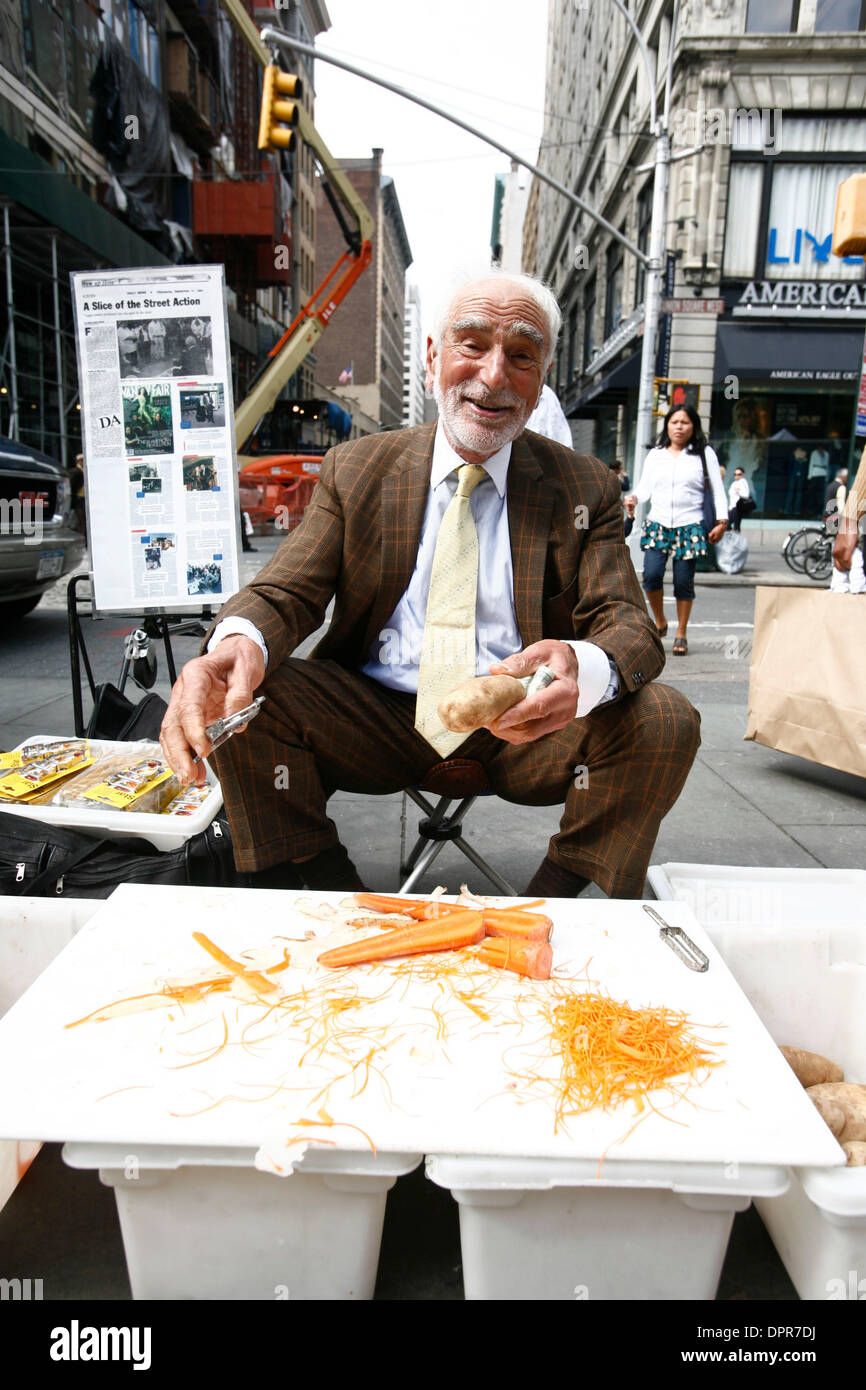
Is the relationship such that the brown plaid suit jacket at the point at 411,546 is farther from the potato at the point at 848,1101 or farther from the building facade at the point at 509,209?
the building facade at the point at 509,209

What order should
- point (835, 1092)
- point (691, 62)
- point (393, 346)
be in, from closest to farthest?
1. point (835, 1092)
2. point (691, 62)
3. point (393, 346)

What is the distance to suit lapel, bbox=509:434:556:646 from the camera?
243 cm

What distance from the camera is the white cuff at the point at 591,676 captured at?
198cm

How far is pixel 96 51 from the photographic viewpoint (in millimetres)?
15398

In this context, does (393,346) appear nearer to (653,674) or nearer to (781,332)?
(781,332)

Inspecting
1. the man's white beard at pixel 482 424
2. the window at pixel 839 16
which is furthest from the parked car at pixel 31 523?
the window at pixel 839 16

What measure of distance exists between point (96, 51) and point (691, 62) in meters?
11.1

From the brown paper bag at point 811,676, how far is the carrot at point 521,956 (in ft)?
8.66

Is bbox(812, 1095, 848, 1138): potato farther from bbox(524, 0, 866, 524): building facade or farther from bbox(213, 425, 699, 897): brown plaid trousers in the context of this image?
bbox(524, 0, 866, 524): building facade

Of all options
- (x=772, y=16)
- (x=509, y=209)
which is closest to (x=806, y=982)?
(x=772, y=16)

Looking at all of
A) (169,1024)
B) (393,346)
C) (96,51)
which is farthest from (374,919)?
(393,346)

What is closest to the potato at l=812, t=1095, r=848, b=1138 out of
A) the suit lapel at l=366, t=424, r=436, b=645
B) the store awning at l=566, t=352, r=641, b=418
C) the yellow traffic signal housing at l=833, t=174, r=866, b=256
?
the suit lapel at l=366, t=424, r=436, b=645

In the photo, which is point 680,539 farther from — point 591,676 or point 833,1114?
point 833,1114
